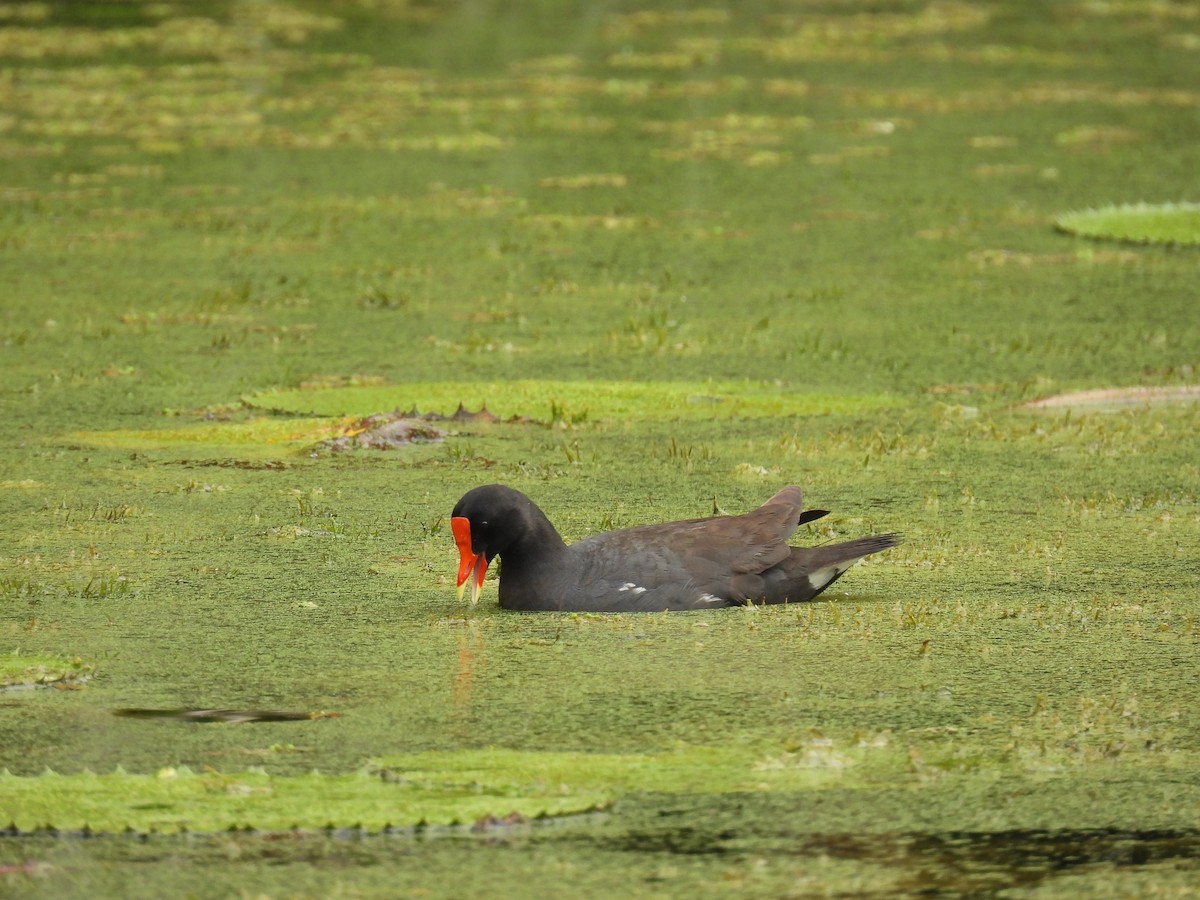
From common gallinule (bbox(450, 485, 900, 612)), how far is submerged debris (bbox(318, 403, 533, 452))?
2178mm

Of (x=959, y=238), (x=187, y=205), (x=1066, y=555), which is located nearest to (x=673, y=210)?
(x=959, y=238)

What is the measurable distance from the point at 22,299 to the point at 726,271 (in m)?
3.43

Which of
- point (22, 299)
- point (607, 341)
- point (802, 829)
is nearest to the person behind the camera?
point (802, 829)

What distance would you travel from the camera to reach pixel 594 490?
739 cm

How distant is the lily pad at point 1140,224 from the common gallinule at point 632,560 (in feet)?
24.6

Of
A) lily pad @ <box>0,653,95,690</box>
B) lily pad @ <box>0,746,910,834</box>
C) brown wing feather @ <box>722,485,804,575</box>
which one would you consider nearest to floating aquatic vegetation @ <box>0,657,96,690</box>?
lily pad @ <box>0,653,95,690</box>

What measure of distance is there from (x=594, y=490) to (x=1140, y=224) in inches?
263

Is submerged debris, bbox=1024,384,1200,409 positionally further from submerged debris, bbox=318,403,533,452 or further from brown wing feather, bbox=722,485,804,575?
brown wing feather, bbox=722,485,804,575

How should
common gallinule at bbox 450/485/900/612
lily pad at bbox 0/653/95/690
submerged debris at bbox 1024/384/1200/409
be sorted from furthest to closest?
submerged debris at bbox 1024/384/1200/409
common gallinule at bbox 450/485/900/612
lily pad at bbox 0/653/95/690

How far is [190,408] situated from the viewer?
881 centimetres

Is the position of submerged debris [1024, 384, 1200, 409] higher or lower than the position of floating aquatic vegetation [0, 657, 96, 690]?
lower

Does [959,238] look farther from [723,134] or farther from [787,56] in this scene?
[787,56]

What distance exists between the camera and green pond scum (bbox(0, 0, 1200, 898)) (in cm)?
429

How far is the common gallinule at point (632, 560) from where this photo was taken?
19.0ft
